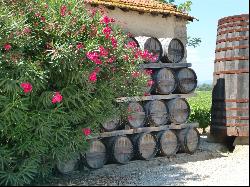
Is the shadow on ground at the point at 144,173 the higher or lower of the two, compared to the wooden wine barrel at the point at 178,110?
lower

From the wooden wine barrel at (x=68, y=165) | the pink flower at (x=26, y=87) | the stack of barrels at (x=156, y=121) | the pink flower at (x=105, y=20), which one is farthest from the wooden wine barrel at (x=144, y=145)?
the pink flower at (x=26, y=87)

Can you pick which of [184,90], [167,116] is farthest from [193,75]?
[167,116]

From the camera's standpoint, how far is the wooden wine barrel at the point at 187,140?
10.1m

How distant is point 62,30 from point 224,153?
16.3 feet

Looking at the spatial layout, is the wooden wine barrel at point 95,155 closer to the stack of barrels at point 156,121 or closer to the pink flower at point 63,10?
the stack of barrels at point 156,121

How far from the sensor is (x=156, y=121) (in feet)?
31.5

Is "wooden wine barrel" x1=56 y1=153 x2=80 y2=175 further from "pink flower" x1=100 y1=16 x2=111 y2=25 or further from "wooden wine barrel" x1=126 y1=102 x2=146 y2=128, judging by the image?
"pink flower" x1=100 y1=16 x2=111 y2=25

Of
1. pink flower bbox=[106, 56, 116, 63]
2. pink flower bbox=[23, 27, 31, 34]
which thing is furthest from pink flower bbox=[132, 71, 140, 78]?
pink flower bbox=[23, 27, 31, 34]

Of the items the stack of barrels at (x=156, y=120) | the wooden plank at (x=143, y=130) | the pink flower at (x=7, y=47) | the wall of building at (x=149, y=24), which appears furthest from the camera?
the wall of building at (x=149, y=24)

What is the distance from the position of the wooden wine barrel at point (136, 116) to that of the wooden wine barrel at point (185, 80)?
42.1 inches

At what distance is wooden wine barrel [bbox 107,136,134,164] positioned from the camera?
8.94 metres

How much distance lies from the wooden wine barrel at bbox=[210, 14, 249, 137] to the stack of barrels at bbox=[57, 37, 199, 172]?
59cm

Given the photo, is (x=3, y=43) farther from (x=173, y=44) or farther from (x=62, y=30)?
(x=173, y=44)

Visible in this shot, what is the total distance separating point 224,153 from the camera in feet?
34.0
